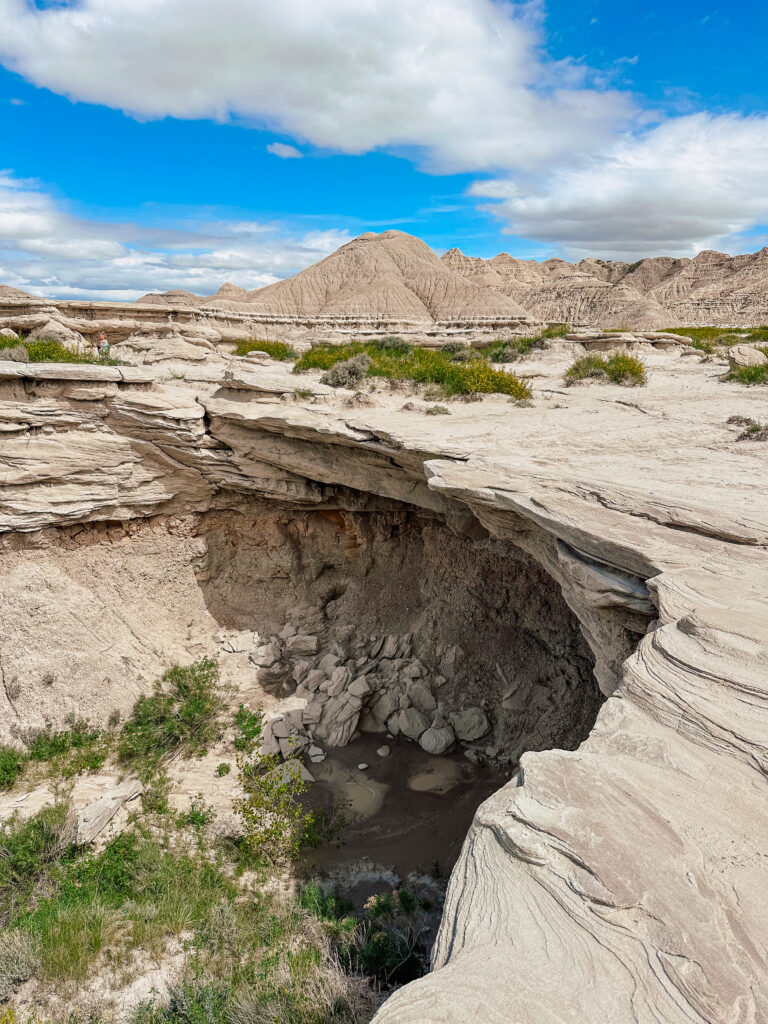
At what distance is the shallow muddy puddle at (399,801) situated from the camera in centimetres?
735

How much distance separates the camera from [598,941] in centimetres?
226

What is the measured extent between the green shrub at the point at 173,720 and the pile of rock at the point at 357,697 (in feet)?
3.44

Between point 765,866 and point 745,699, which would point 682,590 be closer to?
point 745,699

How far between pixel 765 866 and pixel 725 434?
749 centimetres

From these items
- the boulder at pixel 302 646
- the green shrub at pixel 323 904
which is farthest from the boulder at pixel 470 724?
the boulder at pixel 302 646

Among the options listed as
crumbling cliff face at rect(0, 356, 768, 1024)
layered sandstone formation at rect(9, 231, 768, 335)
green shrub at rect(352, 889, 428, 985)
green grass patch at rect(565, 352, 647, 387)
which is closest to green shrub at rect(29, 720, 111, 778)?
crumbling cliff face at rect(0, 356, 768, 1024)

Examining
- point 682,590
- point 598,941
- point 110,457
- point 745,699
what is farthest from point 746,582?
point 110,457

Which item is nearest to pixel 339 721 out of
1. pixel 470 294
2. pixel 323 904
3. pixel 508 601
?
pixel 323 904

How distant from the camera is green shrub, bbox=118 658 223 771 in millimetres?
9141

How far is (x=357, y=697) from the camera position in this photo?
32.5ft

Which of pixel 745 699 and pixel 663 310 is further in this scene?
pixel 663 310

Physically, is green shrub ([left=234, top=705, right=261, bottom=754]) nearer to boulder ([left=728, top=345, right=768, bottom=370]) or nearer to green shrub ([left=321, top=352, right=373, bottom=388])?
A: green shrub ([left=321, top=352, right=373, bottom=388])

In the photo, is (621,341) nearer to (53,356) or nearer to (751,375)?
(751,375)

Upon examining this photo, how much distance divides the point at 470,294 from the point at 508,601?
4393 centimetres
